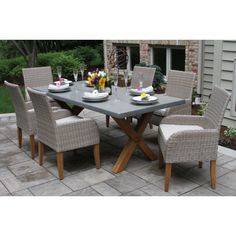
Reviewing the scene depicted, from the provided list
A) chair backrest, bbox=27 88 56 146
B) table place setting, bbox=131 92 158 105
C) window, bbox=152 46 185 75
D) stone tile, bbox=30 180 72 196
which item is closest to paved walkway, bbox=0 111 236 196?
stone tile, bbox=30 180 72 196

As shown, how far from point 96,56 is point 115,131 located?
7.78 m

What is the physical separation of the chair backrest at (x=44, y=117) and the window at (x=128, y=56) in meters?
5.02

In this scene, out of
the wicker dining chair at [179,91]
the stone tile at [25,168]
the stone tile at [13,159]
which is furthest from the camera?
the wicker dining chair at [179,91]

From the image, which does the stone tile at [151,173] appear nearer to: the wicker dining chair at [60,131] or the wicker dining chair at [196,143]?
the wicker dining chair at [196,143]

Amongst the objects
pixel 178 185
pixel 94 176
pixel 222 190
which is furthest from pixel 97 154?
pixel 222 190

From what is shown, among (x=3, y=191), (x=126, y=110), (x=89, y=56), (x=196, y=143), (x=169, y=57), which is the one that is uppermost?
(x=169, y=57)

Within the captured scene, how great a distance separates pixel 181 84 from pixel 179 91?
104 millimetres

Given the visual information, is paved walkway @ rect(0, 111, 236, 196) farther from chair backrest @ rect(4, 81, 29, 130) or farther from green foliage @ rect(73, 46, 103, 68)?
green foliage @ rect(73, 46, 103, 68)

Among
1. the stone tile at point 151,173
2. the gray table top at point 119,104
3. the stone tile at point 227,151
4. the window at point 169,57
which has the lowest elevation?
the stone tile at point 151,173

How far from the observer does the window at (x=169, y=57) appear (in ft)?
23.5

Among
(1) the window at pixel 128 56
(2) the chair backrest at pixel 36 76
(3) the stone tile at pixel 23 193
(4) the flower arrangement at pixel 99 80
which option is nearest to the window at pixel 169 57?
(1) the window at pixel 128 56

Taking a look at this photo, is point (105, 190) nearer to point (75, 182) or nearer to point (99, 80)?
point (75, 182)

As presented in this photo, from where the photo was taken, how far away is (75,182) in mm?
3672

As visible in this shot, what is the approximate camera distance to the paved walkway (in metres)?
3.43
